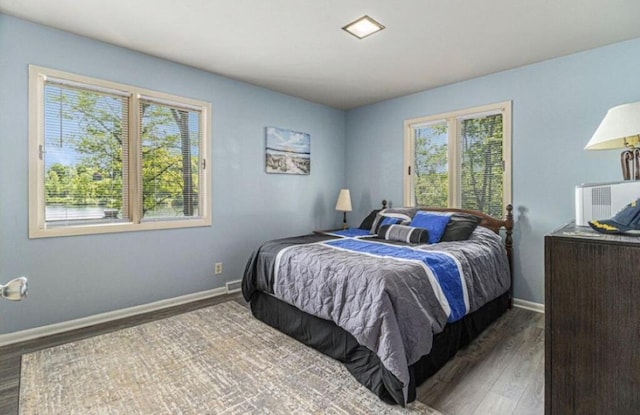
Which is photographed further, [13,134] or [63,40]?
[63,40]

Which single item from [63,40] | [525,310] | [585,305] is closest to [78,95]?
[63,40]

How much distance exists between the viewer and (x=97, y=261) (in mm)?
2799

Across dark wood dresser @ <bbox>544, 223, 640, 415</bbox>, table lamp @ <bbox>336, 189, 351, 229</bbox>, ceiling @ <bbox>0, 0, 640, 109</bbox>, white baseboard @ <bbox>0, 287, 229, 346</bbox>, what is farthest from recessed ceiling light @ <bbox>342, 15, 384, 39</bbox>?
white baseboard @ <bbox>0, 287, 229, 346</bbox>

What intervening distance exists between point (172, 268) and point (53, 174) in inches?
51.6

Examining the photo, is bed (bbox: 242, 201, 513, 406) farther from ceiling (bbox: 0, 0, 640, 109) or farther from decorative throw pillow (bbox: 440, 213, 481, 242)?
ceiling (bbox: 0, 0, 640, 109)

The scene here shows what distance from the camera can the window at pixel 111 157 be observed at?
2562 mm

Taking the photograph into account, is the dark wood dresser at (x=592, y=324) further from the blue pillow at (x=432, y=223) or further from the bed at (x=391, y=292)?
→ the blue pillow at (x=432, y=223)

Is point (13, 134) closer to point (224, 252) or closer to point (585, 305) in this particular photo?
point (224, 252)

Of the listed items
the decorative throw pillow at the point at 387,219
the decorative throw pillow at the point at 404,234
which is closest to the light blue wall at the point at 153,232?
the decorative throw pillow at the point at 387,219

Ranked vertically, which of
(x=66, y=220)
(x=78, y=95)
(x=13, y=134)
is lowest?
(x=66, y=220)

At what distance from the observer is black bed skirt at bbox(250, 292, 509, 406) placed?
1791 millimetres

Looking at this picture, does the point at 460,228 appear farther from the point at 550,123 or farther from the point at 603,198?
the point at 603,198

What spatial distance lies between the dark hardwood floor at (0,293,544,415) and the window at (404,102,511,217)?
4.64 ft

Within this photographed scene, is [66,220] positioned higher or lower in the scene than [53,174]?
lower
